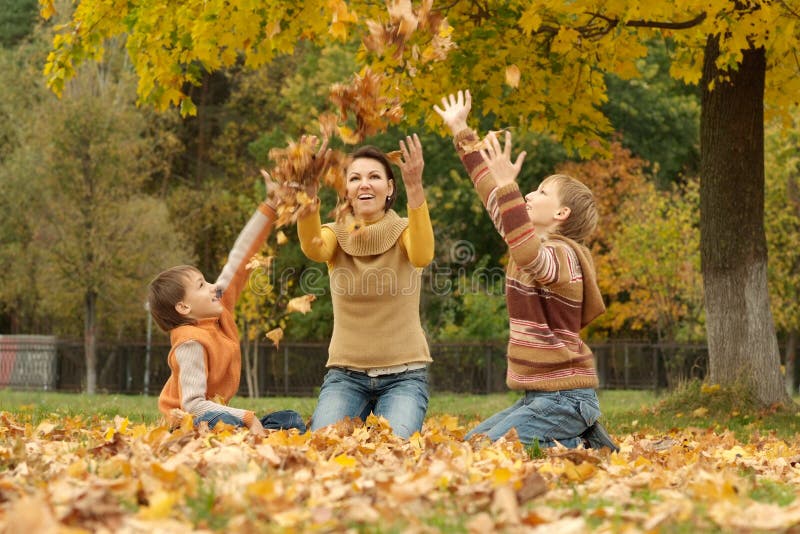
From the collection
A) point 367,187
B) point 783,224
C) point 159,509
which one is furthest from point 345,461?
point 783,224

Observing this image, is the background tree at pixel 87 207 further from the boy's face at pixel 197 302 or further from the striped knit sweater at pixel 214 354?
the boy's face at pixel 197 302

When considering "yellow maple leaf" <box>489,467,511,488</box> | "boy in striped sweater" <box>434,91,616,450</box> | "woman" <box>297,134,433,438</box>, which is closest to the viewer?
"yellow maple leaf" <box>489,467,511,488</box>

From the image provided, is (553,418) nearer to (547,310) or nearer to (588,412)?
(588,412)

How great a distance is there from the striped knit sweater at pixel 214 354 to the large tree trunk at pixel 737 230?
5.69 meters

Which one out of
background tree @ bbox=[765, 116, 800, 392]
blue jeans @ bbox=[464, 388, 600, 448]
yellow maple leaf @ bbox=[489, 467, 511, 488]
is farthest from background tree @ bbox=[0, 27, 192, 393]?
yellow maple leaf @ bbox=[489, 467, 511, 488]

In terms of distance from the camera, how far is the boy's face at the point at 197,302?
19.4ft

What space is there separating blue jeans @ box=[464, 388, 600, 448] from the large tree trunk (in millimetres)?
5293

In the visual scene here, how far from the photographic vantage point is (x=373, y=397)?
19.6 feet

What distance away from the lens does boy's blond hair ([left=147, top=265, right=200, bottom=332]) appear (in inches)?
233

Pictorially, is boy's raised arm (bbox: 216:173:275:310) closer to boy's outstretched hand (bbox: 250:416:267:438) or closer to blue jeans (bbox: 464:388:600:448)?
boy's outstretched hand (bbox: 250:416:267:438)

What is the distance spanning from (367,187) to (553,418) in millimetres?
1669

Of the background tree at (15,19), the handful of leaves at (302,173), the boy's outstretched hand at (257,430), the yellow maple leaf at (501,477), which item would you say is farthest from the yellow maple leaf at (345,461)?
the background tree at (15,19)

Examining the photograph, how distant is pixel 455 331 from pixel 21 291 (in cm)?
1116

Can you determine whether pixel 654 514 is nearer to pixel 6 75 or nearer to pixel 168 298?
pixel 168 298
